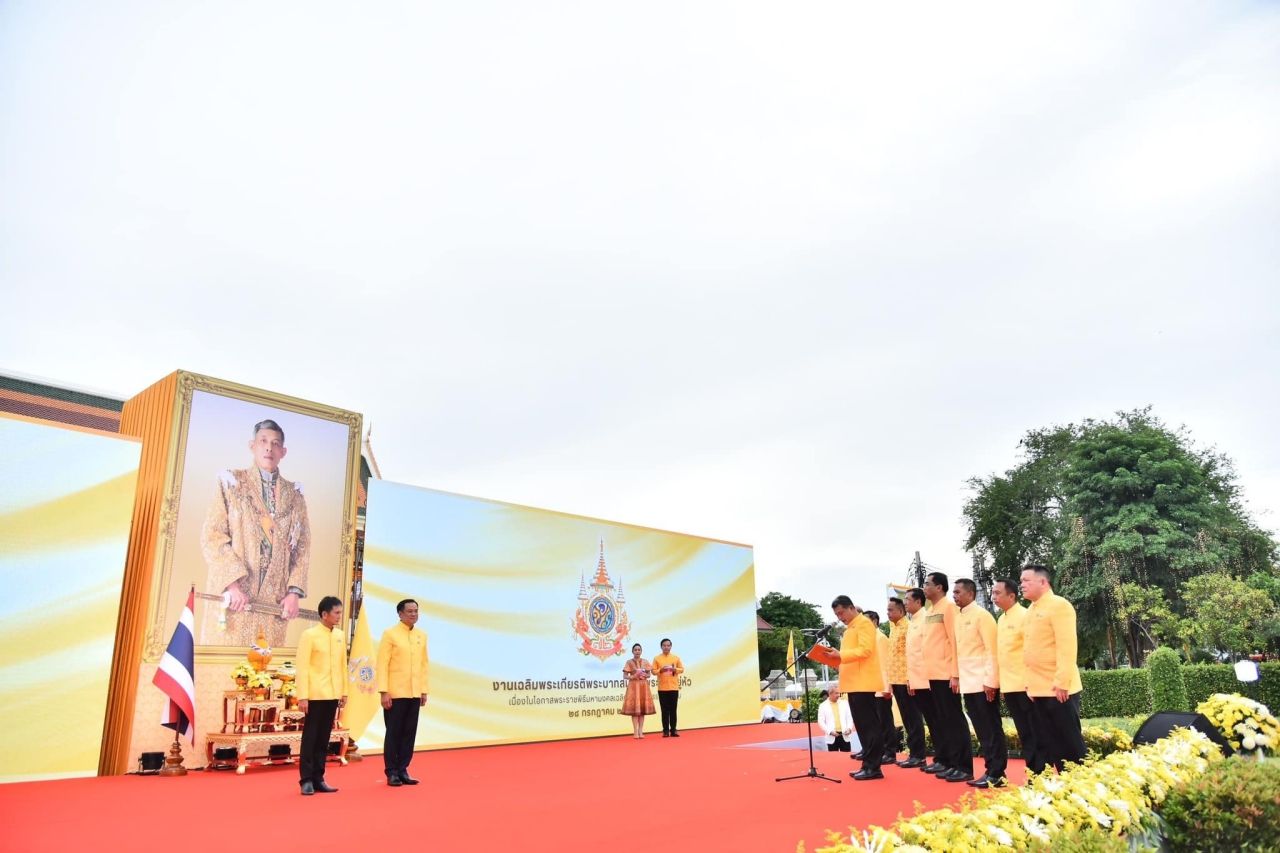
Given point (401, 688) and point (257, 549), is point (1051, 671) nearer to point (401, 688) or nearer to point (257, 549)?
point (401, 688)

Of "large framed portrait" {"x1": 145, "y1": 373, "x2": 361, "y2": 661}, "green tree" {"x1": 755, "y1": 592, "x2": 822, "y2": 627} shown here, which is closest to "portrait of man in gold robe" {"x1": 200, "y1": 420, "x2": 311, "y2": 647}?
"large framed portrait" {"x1": 145, "y1": 373, "x2": 361, "y2": 661}

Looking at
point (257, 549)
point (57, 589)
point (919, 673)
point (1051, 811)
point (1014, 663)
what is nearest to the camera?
point (1051, 811)

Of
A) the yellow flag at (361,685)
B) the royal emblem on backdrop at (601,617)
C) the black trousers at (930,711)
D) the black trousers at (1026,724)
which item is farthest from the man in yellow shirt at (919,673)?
the royal emblem on backdrop at (601,617)

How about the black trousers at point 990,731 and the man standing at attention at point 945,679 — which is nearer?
the black trousers at point 990,731

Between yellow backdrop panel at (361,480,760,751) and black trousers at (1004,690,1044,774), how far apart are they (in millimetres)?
6370

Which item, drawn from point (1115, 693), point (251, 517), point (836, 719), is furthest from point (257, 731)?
point (1115, 693)

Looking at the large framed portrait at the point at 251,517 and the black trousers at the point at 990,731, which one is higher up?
the large framed portrait at the point at 251,517

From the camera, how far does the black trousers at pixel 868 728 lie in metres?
5.91

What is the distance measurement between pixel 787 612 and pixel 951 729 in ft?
116

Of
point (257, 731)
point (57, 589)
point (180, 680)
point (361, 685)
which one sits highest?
point (57, 589)

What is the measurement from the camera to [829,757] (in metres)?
7.57

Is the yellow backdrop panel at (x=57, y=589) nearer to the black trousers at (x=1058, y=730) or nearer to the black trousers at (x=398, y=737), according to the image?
the black trousers at (x=398, y=737)

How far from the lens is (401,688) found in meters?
6.39

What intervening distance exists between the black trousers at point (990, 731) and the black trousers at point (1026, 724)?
5.5 inches
